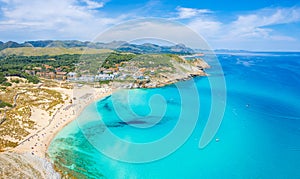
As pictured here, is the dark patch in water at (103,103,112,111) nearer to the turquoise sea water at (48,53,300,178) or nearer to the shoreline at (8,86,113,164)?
the turquoise sea water at (48,53,300,178)

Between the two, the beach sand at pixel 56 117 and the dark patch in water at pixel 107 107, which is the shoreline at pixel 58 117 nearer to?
the beach sand at pixel 56 117

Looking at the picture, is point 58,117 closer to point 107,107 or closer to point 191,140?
point 107,107

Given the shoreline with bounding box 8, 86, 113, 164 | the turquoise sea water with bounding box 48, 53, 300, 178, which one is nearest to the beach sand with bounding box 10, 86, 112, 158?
the shoreline with bounding box 8, 86, 113, 164

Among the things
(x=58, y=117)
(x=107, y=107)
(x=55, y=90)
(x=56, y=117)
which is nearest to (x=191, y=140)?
(x=107, y=107)

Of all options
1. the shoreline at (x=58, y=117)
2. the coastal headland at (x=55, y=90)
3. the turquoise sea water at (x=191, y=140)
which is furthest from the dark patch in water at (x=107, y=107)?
the coastal headland at (x=55, y=90)

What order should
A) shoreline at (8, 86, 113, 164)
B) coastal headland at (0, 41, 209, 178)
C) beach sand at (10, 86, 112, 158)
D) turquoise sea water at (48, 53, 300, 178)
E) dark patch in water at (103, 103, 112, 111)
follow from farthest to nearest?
1. dark patch in water at (103, 103, 112, 111)
2. coastal headland at (0, 41, 209, 178)
3. beach sand at (10, 86, 112, 158)
4. shoreline at (8, 86, 113, 164)
5. turquoise sea water at (48, 53, 300, 178)

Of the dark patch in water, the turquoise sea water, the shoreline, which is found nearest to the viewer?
the turquoise sea water

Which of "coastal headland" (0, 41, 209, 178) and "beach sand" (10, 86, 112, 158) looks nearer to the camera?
"beach sand" (10, 86, 112, 158)
